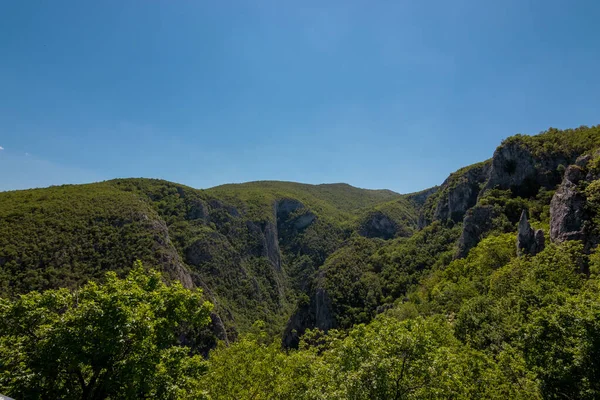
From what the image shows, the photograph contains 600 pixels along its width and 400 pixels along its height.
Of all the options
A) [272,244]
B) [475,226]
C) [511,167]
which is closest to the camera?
[475,226]

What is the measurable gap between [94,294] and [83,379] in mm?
3304

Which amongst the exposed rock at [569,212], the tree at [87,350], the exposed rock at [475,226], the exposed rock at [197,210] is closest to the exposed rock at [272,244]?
the exposed rock at [197,210]

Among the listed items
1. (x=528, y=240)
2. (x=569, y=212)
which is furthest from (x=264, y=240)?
(x=569, y=212)

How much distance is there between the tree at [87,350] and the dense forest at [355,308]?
5 centimetres

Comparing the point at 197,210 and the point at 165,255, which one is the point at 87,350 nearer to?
the point at 165,255

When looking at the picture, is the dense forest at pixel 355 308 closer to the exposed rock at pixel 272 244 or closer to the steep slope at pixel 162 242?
the steep slope at pixel 162 242

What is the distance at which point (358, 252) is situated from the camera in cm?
12212

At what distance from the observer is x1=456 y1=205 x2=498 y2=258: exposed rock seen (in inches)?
2574

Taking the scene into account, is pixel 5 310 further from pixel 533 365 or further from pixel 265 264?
pixel 265 264

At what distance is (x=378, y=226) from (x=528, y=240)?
147 metres

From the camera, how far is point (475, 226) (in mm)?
66688

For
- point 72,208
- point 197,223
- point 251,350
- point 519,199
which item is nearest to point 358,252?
point 519,199

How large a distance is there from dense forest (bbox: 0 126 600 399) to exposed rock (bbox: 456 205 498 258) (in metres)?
0.31

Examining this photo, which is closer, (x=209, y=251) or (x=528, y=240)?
(x=528, y=240)
